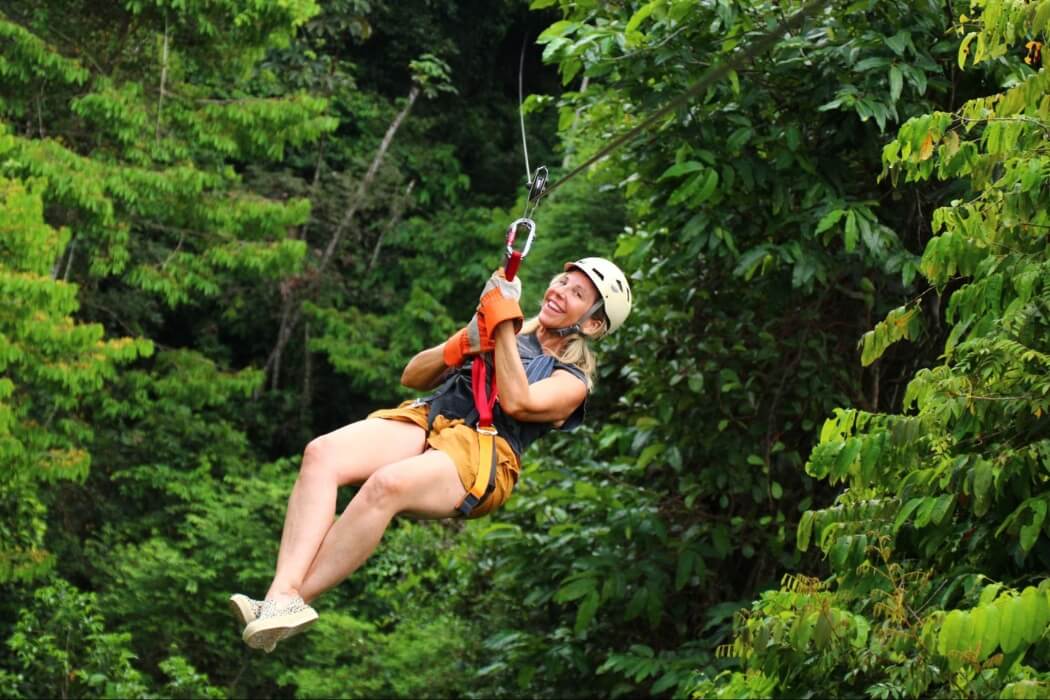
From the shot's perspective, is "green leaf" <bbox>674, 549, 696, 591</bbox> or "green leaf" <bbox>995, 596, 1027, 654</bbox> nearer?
"green leaf" <bbox>995, 596, 1027, 654</bbox>

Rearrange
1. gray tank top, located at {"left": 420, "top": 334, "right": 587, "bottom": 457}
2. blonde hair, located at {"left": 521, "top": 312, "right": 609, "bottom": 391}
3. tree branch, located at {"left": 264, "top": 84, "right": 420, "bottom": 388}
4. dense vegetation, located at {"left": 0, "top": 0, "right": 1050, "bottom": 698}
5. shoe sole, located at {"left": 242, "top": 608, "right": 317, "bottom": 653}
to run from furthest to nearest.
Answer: tree branch, located at {"left": 264, "top": 84, "right": 420, "bottom": 388} < dense vegetation, located at {"left": 0, "top": 0, "right": 1050, "bottom": 698} < blonde hair, located at {"left": 521, "top": 312, "right": 609, "bottom": 391} < gray tank top, located at {"left": 420, "top": 334, "right": 587, "bottom": 457} < shoe sole, located at {"left": 242, "top": 608, "right": 317, "bottom": 653}

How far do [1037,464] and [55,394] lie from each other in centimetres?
825

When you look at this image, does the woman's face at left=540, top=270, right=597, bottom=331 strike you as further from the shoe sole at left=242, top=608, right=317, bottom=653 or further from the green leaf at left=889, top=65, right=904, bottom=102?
the green leaf at left=889, top=65, right=904, bottom=102

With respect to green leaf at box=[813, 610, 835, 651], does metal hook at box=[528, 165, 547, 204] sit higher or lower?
higher

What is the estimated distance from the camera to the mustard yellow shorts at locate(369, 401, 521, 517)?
4.30 meters

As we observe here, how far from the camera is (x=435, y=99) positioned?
19.6m

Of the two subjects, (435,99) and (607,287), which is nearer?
(607,287)

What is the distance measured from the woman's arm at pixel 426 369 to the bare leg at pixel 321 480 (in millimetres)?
243

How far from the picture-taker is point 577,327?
15.0ft

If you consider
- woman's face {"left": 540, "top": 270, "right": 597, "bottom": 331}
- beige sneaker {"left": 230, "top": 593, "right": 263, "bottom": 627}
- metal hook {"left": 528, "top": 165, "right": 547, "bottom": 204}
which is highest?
metal hook {"left": 528, "top": 165, "right": 547, "bottom": 204}

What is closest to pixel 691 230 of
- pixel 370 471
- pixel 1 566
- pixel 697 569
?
pixel 697 569

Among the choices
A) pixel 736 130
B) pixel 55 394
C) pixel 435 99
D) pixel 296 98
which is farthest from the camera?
pixel 435 99

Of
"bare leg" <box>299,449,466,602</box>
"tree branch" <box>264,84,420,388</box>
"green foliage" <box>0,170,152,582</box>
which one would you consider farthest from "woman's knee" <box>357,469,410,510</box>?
"tree branch" <box>264,84,420,388</box>

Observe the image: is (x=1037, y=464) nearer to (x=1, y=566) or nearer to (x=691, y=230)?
(x=691, y=230)
